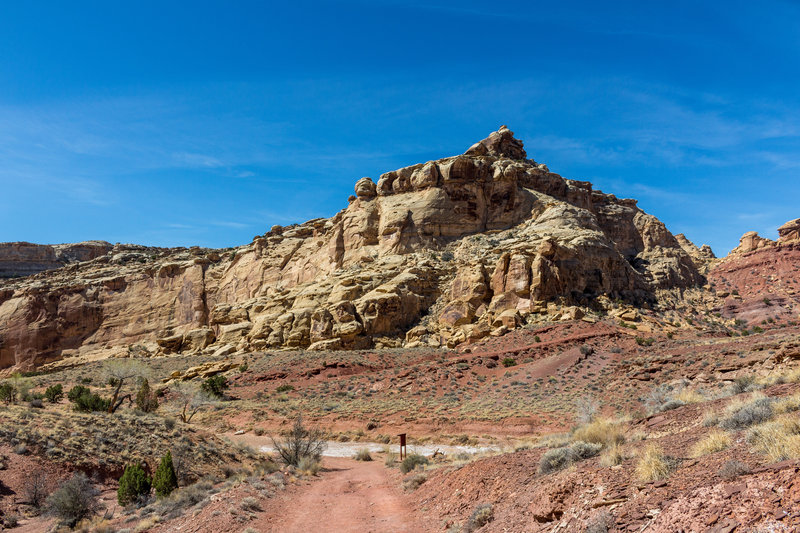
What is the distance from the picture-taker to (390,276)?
52.5 meters

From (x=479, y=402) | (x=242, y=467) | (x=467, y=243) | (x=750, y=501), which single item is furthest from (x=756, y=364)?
(x=467, y=243)

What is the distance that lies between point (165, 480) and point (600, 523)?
12247mm

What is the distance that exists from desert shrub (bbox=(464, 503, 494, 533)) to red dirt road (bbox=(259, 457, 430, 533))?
1.63 meters

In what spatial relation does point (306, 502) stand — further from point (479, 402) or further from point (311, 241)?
point (311, 241)

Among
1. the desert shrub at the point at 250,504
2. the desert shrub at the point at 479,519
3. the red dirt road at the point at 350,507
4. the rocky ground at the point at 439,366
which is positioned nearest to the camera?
the rocky ground at the point at 439,366

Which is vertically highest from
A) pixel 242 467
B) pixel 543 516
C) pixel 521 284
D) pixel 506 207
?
pixel 506 207

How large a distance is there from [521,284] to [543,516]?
1484 inches

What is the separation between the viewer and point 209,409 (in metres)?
33.7

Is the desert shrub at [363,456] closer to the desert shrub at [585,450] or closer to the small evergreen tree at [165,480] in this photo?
the small evergreen tree at [165,480]

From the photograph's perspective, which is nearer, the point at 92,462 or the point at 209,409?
the point at 92,462

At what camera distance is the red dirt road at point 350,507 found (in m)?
10.9

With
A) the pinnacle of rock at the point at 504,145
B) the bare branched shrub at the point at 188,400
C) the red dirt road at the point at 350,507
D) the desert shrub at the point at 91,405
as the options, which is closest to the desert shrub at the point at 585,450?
the red dirt road at the point at 350,507

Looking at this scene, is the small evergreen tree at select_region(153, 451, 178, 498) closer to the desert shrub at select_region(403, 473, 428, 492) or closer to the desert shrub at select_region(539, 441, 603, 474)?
the desert shrub at select_region(403, 473, 428, 492)

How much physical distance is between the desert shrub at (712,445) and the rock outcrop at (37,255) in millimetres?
110947
